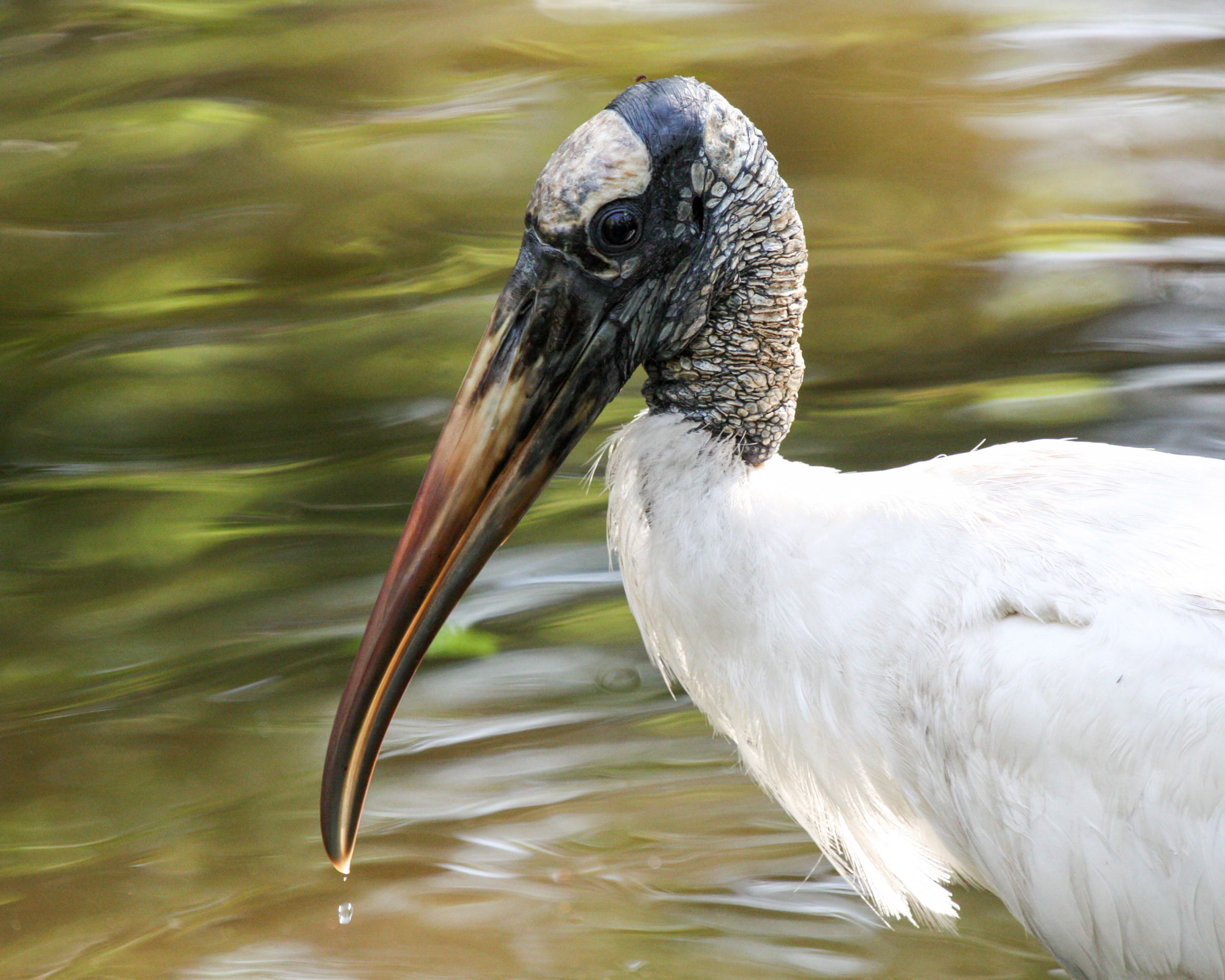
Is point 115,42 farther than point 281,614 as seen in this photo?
Yes

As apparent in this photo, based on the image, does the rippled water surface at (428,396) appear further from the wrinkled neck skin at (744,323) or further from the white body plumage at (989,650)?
the wrinkled neck skin at (744,323)

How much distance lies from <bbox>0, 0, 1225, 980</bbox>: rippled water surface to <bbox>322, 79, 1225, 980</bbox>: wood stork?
95 centimetres

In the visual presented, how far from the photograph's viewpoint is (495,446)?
7.64ft

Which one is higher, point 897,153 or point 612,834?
point 897,153

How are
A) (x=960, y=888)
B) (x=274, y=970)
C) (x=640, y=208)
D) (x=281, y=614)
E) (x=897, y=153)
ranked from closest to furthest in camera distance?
(x=640, y=208)
(x=274, y=970)
(x=960, y=888)
(x=281, y=614)
(x=897, y=153)

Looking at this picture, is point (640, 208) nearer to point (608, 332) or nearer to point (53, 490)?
point (608, 332)

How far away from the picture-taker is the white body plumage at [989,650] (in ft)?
7.20

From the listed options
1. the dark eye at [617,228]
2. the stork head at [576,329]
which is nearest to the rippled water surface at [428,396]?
the stork head at [576,329]

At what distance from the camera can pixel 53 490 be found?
527 centimetres

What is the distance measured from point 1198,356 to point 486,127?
3.02 meters

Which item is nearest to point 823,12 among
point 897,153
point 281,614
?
point 897,153

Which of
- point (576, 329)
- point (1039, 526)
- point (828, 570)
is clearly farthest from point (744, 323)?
point (1039, 526)

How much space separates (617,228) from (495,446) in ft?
1.25

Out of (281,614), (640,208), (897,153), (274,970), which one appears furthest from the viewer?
(897,153)
